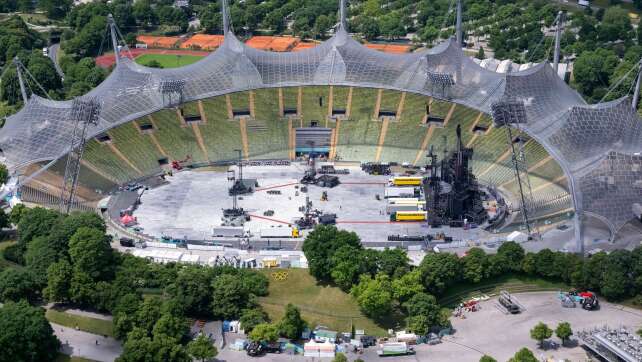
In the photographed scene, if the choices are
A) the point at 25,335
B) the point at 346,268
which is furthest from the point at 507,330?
the point at 25,335

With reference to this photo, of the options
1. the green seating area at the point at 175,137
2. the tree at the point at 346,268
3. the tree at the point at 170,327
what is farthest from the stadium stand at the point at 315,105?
the tree at the point at 170,327

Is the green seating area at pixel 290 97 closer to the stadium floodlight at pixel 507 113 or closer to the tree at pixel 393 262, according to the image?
the stadium floodlight at pixel 507 113

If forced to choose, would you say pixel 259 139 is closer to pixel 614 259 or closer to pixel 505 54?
pixel 614 259

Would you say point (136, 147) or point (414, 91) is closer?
point (136, 147)

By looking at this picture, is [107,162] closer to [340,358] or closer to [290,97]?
[290,97]

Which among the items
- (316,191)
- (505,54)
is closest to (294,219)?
(316,191)
